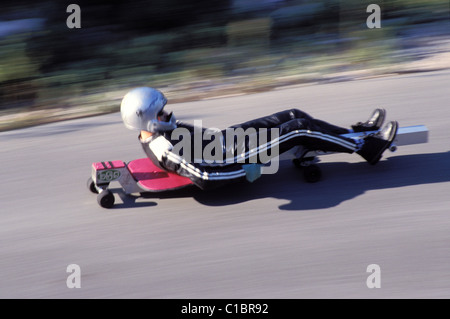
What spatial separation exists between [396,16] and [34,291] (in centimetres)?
767

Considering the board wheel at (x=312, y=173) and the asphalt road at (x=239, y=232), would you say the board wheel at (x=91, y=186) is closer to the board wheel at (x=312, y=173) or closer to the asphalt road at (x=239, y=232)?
the asphalt road at (x=239, y=232)

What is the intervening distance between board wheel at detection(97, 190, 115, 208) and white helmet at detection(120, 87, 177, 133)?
50cm

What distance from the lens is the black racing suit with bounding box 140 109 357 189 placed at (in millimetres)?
3994

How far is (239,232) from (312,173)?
32.5 inches

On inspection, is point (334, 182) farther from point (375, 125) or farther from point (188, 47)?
point (188, 47)

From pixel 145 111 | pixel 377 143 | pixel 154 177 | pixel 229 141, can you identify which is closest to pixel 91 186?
pixel 154 177

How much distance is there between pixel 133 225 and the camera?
13.2ft

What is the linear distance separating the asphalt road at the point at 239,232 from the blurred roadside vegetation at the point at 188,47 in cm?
211

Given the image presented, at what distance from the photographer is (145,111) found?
4020mm

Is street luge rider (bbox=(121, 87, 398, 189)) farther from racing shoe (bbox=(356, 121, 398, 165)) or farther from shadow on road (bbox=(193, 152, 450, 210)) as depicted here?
shadow on road (bbox=(193, 152, 450, 210))

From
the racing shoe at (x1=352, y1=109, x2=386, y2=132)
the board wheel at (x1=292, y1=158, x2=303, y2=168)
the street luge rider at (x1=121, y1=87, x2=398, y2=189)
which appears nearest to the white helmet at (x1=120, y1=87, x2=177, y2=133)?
the street luge rider at (x1=121, y1=87, x2=398, y2=189)

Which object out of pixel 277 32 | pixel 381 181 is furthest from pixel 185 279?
pixel 277 32

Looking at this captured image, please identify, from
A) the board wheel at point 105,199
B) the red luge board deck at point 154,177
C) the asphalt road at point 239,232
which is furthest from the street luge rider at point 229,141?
the board wheel at point 105,199

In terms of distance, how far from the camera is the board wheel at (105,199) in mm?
4180
